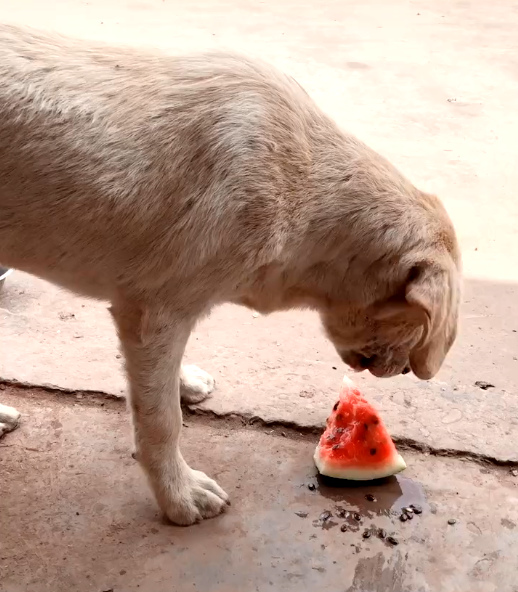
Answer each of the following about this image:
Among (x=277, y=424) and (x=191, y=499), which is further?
(x=277, y=424)

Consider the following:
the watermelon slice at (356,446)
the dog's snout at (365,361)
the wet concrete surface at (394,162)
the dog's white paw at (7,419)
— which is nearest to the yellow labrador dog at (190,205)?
the dog's snout at (365,361)

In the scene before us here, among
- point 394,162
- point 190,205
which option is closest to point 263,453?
point 190,205

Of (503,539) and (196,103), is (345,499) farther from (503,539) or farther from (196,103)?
(196,103)

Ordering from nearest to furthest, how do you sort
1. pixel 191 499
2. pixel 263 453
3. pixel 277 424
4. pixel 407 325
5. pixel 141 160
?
pixel 141 160 < pixel 407 325 < pixel 191 499 < pixel 263 453 < pixel 277 424

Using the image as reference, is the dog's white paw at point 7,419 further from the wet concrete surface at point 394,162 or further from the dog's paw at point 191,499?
the dog's paw at point 191,499

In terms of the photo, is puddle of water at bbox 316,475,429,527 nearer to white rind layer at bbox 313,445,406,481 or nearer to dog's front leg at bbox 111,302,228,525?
white rind layer at bbox 313,445,406,481

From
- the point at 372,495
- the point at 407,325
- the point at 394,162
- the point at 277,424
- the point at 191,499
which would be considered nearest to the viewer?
the point at 407,325

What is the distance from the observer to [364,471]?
2.97m

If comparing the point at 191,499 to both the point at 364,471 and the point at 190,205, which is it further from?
the point at 190,205

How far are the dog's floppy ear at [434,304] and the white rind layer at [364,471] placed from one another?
1.74 feet

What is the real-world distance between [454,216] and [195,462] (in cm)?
267

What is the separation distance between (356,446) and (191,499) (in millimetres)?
668

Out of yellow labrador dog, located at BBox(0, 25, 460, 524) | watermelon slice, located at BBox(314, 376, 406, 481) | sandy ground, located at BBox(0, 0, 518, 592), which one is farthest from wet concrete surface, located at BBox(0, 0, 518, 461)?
yellow labrador dog, located at BBox(0, 25, 460, 524)

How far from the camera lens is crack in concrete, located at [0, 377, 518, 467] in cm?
314
